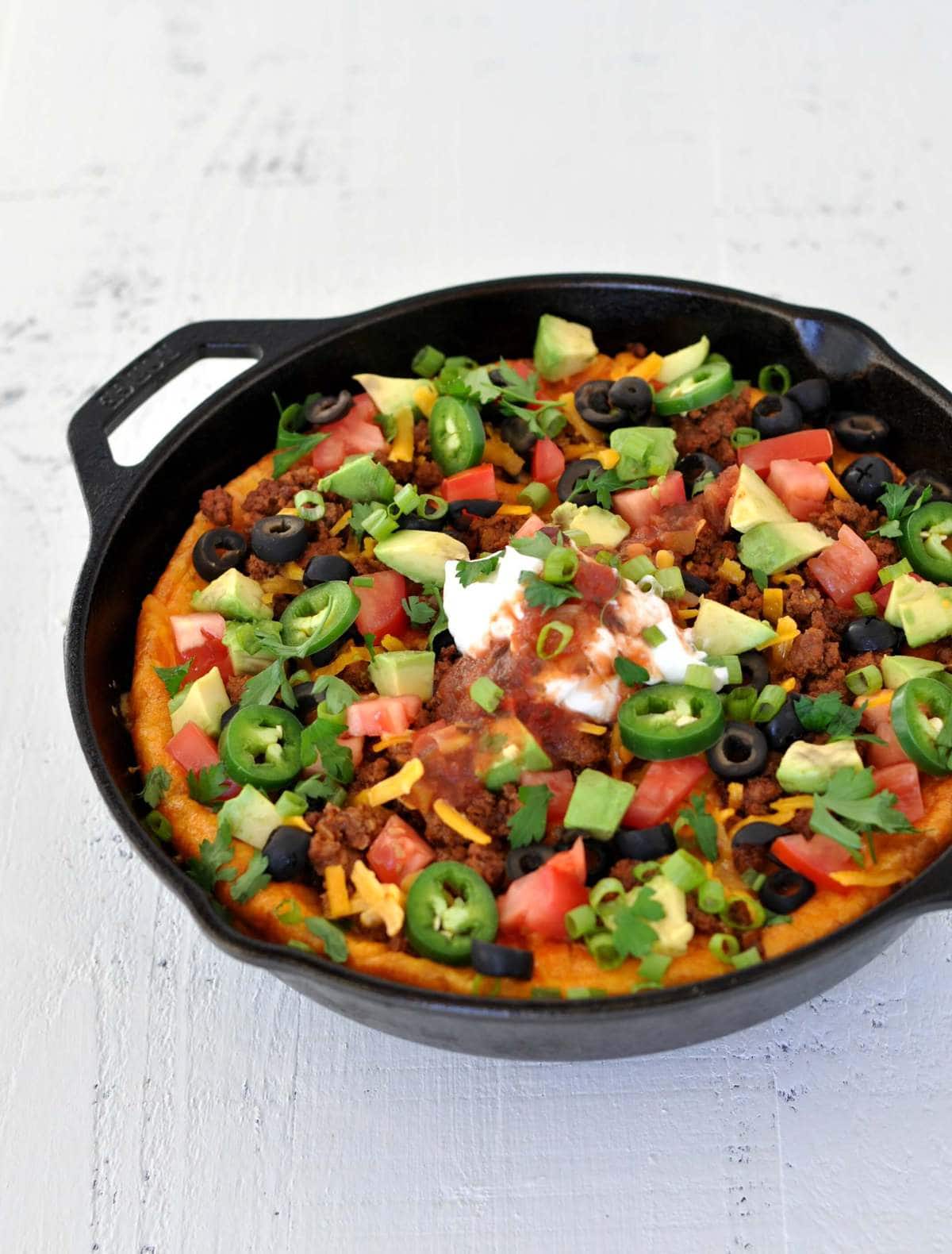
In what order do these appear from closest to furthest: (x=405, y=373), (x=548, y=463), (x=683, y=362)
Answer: (x=548, y=463) < (x=683, y=362) < (x=405, y=373)

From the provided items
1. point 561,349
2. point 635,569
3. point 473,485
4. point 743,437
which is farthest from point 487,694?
point 561,349

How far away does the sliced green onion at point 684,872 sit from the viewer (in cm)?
352

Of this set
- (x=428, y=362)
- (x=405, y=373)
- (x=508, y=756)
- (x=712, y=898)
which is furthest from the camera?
(x=405, y=373)

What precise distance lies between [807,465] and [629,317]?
0.95 metres

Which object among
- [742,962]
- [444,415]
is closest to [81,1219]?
[742,962]

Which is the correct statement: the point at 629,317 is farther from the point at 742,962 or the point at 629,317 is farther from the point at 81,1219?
the point at 81,1219

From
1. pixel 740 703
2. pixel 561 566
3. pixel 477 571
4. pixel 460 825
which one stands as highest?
pixel 561 566

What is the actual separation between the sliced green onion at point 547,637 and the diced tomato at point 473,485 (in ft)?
2.67

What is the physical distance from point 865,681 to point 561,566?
886 mm

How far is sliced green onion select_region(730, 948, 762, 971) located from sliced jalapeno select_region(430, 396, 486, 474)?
6.02 feet

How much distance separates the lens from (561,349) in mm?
4867

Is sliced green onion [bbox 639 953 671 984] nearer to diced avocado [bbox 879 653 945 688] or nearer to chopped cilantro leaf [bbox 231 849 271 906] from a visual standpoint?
chopped cilantro leaf [bbox 231 849 271 906]

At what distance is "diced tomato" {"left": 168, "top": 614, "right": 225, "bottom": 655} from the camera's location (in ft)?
14.0

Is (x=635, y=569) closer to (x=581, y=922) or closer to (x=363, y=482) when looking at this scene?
(x=363, y=482)
